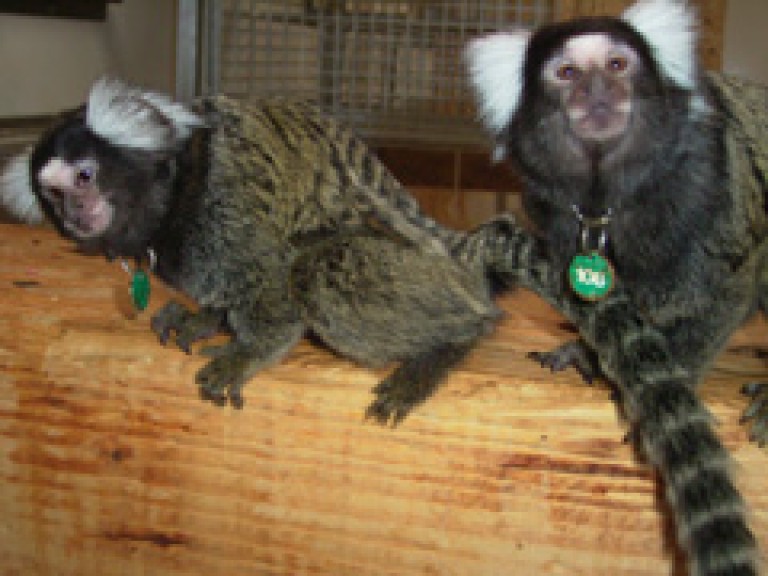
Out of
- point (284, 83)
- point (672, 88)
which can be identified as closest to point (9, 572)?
point (672, 88)

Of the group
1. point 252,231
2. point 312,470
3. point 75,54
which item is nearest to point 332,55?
point 75,54

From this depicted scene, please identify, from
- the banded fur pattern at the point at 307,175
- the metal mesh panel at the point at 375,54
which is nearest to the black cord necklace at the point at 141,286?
the banded fur pattern at the point at 307,175

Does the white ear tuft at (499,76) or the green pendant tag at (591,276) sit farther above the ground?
the white ear tuft at (499,76)

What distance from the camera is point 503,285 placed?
1.96 metres

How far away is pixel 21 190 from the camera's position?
A: 1.98 metres

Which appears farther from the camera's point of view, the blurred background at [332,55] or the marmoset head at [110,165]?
the blurred background at [332,55]

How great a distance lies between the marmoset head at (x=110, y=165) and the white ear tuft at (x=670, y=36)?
0.90m

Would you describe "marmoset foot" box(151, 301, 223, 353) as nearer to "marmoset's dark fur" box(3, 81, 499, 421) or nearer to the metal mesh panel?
"marmoset's dark fur" box(3, 81, 499, 421)

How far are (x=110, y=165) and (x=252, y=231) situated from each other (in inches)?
12.1

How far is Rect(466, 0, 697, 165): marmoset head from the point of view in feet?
5.21

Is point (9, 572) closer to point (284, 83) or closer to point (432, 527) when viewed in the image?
point (432, 527)

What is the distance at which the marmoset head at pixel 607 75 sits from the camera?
1589 mm

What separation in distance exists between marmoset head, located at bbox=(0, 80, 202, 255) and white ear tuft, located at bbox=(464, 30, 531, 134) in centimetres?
58

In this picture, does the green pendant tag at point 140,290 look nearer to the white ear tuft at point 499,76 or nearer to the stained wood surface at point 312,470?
the stained wood surface at point 312,470
